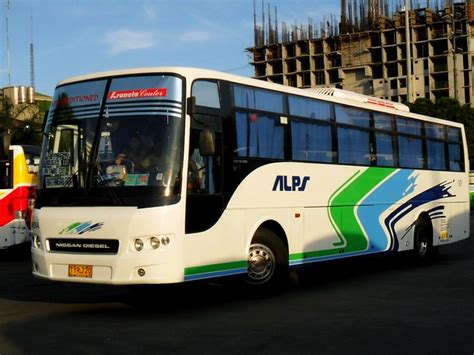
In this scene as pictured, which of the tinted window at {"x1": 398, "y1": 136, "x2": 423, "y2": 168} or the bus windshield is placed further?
the tinted window at {"x1": 398, "y1": 136, "x2": 423, "y2": 168}

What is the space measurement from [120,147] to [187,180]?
3.02 feet

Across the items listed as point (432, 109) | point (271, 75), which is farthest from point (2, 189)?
point (271, 75)

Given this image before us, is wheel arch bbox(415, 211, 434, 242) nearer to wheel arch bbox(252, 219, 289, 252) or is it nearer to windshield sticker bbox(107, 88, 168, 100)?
wheel arch bbox(252, 219, 289, 252)

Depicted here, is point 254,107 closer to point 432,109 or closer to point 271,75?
point 432,109

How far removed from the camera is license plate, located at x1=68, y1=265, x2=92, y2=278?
825cm

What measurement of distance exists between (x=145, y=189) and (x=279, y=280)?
2.88 metres

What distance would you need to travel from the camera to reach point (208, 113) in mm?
9086

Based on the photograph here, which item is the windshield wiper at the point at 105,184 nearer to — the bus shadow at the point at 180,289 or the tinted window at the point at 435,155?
the bus shadow at the point at 180,289

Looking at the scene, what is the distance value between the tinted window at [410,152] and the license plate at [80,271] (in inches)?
306

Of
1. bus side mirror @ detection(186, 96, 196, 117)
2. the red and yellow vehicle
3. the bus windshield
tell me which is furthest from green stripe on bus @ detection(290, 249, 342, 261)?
the red and yellow vehicle

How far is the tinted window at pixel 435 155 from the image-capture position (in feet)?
49.5

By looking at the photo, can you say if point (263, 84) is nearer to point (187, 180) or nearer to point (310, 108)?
point (310, 108)

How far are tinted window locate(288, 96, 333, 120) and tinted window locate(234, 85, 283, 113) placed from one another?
349 mm

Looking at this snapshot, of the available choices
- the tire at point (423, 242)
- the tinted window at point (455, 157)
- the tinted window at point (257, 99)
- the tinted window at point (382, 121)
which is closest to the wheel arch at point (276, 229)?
the tinted window at point (257, 99)
